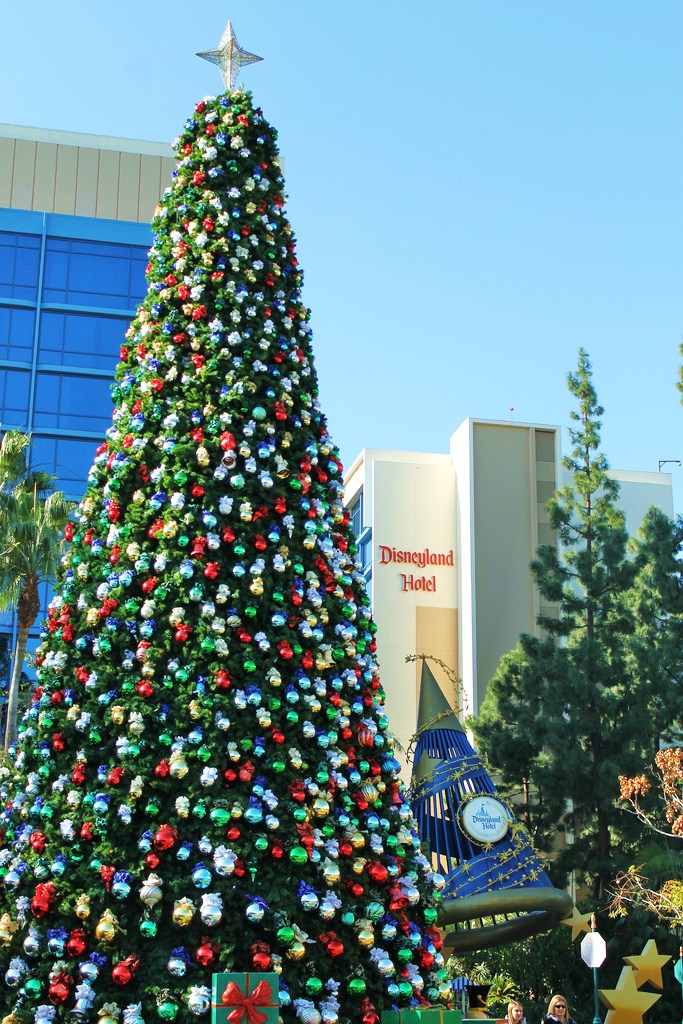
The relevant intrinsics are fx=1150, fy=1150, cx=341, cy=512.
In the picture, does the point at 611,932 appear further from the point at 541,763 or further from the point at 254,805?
the point at 254,805

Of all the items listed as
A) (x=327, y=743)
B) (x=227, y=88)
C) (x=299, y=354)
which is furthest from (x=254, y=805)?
(x=227, y=88)

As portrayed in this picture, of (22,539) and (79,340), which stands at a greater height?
(79,340)

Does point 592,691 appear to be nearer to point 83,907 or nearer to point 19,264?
point 83,907

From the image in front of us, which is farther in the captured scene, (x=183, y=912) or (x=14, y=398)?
(x=14, y=398)

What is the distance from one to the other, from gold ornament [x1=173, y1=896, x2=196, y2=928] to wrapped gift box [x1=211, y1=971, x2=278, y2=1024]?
50 centimetres

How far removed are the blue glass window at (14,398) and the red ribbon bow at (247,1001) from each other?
40679mm

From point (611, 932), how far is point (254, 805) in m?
18.2

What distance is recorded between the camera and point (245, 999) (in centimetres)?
662

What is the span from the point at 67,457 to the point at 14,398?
3.21 meters

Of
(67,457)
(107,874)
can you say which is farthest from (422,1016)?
(67,457)

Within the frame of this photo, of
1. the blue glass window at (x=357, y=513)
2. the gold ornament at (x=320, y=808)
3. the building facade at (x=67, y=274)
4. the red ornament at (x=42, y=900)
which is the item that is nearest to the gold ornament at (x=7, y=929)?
the red ornament at (x=42, y=900)

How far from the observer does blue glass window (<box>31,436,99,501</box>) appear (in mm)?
44938

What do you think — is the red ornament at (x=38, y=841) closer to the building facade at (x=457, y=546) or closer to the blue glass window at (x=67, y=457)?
the building facade at (x=457, y=546)

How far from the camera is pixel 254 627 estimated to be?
8242mm
